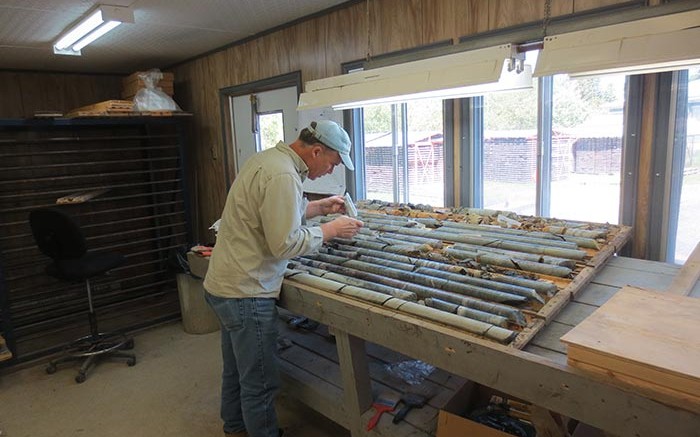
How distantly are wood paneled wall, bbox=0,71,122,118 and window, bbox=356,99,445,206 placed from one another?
3.47 m

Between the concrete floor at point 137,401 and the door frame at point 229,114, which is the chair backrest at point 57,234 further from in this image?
the door frame at point 229,114

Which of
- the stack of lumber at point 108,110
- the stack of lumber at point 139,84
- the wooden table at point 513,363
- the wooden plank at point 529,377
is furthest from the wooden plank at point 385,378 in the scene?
the stack of lumber at point 139,84

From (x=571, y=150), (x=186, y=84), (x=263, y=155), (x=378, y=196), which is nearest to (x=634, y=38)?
(x=571, y=150)

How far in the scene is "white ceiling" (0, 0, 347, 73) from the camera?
9.73 feet

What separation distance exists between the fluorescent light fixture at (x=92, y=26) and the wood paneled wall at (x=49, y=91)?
1.32 meters

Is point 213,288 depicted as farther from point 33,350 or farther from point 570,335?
point 33,350

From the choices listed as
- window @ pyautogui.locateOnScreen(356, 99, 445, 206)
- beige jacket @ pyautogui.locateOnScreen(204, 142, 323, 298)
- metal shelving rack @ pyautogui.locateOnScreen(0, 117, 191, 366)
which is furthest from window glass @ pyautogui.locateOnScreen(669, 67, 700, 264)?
metal shelving rack @ pyautogui.locateOnScreen(0, 117, 191, 366)

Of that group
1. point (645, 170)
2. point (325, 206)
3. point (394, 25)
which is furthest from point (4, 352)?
point (645, 170)

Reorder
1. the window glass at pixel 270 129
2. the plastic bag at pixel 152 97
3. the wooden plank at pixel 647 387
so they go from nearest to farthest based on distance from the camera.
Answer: the wooden plank at pixel 647 387 → the window glass at pixel 270 129 → the plastic bag at pixel 152 97

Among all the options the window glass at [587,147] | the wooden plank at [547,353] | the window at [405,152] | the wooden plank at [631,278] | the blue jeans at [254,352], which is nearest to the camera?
the wooden plank at [547,353]

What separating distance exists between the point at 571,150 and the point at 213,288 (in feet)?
6.52

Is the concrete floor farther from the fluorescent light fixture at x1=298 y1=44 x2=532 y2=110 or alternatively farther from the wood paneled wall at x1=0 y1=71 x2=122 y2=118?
the wood paneled wall at x1=0 y1=71 x2=122 y2=118

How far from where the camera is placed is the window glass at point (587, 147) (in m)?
2.30

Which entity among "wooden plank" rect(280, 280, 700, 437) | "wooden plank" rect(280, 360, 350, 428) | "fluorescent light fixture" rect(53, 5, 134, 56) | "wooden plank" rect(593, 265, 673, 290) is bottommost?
"wooden plank" rect(280, 360, 350, 428)
